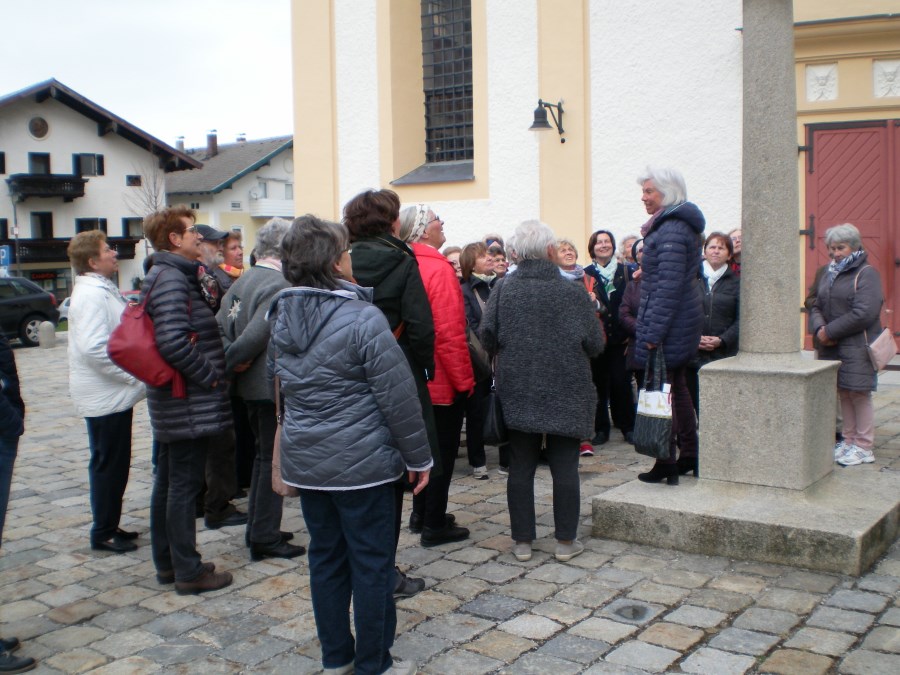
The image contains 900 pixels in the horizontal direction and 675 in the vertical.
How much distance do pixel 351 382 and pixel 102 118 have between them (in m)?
46.4

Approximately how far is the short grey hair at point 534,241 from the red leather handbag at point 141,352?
1865 millimetres

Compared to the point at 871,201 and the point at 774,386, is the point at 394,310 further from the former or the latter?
the point at 871,201

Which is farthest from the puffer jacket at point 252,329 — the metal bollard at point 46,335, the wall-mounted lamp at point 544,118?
the metal bollard at point 46,335

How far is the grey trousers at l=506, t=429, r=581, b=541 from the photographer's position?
5254mm

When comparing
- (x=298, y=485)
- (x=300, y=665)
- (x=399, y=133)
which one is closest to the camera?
(x=298, y=485)

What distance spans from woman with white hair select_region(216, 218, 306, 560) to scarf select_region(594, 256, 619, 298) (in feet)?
11.6

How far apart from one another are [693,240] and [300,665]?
3257 mm

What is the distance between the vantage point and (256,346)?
17.8ft

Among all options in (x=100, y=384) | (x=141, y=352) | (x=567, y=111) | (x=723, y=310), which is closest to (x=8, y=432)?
(x=141, y=352)

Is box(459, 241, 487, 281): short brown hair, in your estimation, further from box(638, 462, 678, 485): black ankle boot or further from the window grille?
the window grille

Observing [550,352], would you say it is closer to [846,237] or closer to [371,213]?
[371,213]

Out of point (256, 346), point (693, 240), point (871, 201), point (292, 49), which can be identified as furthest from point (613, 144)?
point (256, 346)

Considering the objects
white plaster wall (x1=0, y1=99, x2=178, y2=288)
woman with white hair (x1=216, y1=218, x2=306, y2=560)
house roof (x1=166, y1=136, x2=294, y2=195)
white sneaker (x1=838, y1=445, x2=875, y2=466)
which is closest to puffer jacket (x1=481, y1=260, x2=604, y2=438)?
woman with white hair (x1=216, y1=218, x2=306, y2=560)

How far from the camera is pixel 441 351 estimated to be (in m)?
5.42
